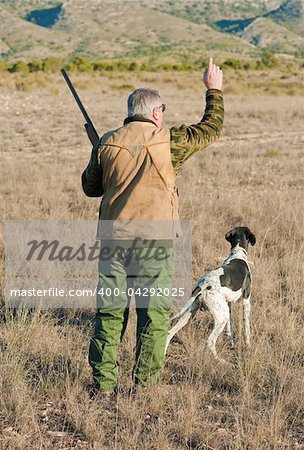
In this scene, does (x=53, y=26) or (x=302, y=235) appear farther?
(x=53, y=26)

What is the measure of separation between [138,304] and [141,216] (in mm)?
540

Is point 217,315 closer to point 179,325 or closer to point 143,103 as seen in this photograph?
point 179,325

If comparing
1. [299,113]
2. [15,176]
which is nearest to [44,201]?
[15,176]

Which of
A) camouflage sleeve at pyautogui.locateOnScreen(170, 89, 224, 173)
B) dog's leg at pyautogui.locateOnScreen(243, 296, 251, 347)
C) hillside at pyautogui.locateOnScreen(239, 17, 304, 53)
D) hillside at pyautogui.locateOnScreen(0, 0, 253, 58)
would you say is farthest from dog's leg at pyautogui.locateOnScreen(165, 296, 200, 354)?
hillside at pyautogui.locateOnScreen(239, 17, 304, 53)

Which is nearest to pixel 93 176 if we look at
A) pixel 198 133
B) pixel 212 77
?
pixel 198 133

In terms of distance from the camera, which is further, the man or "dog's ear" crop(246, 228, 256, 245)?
"dog's ear" crop(246, 228, 256, 245)

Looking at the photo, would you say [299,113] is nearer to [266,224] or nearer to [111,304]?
[266,224]

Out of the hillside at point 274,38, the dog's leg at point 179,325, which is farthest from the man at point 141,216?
the hillside at point 274,38

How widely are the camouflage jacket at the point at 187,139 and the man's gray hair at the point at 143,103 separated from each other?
1.4 inches

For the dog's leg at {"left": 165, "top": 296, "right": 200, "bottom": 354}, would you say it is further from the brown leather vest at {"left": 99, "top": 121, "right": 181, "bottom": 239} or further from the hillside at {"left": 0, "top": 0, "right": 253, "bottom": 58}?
the hillside at {"left": 0, "top": 0, "right": 253, "bottom": 58}

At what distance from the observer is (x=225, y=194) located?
9867 mm

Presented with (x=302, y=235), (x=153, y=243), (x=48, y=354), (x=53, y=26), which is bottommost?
(x=48, y=354)

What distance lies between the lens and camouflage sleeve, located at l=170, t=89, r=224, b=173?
391 cm

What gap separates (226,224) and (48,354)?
4.20 metres
